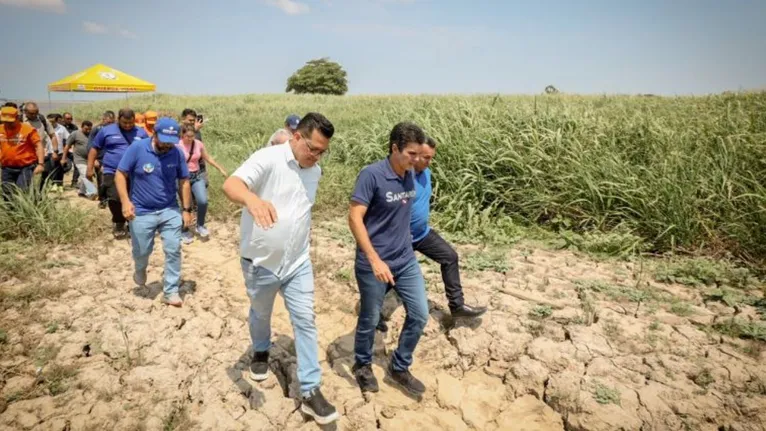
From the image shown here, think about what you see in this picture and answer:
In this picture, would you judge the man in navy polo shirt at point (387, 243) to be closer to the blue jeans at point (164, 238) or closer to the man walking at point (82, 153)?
the blue jeans at point (164, 238)

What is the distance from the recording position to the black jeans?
3.79m

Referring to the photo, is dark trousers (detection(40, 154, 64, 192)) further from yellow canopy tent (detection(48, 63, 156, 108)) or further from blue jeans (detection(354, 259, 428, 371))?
yellow canopy tent (detection(48, 63, 156, 108))

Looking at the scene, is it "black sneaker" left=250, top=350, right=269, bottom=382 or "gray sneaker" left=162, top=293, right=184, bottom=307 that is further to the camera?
"gray sneaker" left=162, top=293, right=184, bottom=307

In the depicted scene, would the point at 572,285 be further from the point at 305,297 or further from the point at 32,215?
the point at 32,215

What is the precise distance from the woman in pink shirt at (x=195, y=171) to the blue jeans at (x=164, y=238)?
1.69 metres

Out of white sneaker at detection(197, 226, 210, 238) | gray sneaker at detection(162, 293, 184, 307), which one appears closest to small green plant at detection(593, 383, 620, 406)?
gray sneaker at detection(162, 293, 184, 307)

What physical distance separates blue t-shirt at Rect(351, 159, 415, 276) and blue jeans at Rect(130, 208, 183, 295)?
2153mm

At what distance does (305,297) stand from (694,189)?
16.3 ft

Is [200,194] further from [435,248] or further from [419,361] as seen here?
[419,361]

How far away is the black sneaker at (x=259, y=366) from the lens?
3.27 m

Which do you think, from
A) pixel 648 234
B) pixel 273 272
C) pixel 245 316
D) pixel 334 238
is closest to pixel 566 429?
pixel 273 272

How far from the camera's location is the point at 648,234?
5.42 m

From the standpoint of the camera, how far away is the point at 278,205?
2.66m

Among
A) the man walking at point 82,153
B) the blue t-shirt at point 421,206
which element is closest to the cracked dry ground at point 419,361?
the blue t-shirt at point 421,206
